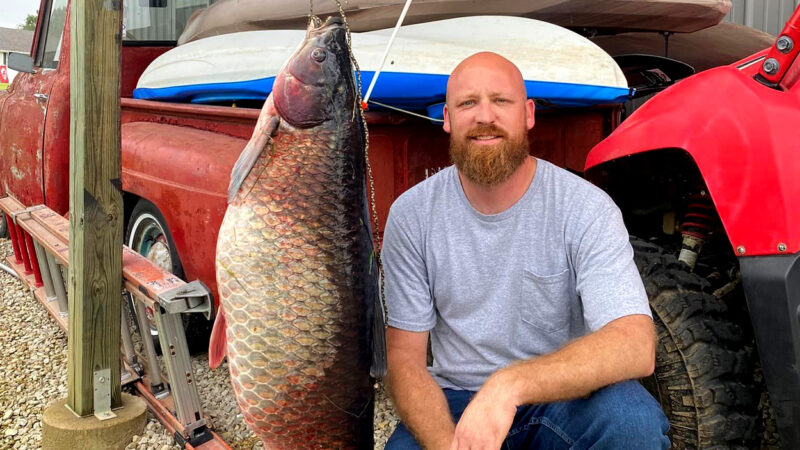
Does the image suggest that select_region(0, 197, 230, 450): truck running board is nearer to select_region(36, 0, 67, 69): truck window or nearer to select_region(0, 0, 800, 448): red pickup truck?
select_region(0, 0, 800, 448): red pickup truck

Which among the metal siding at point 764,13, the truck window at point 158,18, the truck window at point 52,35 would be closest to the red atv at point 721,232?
the metal siding at point 764,13

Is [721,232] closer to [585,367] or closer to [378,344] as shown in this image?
[585,367]

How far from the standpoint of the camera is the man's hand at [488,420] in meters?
1.74

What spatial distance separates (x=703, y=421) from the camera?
90.7 inches

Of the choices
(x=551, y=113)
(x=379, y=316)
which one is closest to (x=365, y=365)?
(x=379, y=316)

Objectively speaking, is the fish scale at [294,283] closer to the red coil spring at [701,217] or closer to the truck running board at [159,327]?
the truck running board at [159,327]

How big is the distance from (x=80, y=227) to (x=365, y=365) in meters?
1.92

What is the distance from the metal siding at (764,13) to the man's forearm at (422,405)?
4.91 m

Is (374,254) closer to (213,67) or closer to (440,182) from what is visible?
(440,182)

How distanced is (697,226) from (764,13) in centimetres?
399

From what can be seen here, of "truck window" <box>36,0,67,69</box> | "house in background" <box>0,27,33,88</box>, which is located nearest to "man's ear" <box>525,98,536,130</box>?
"truck window" <box>36,0,67,69</box>

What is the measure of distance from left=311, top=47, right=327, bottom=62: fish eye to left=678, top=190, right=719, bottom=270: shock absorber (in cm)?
161

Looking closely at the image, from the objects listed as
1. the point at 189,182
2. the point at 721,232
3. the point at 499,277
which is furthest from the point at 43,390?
the point at 721,232

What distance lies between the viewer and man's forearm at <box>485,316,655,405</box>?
1.80 meters
